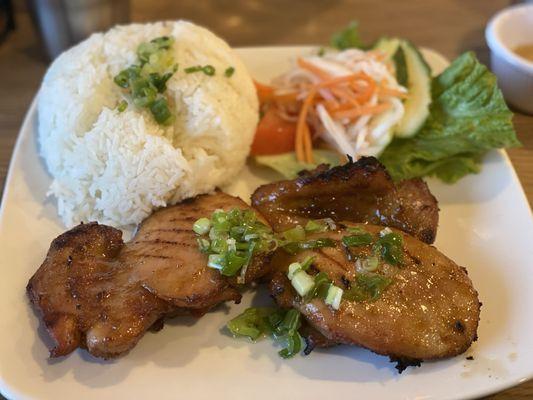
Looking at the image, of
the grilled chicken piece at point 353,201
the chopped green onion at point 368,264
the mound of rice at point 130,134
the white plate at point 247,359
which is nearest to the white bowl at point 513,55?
the white plate at point 247,359

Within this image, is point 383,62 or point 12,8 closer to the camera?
point 383,62

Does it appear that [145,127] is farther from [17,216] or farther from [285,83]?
[285,83]

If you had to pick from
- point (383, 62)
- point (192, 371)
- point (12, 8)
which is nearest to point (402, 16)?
point (383, 62)

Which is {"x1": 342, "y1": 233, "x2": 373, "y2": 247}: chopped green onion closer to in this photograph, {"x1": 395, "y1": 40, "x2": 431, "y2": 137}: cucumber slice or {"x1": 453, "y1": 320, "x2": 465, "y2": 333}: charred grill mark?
{"x1": 453, "y1": 320, "x2": 465, "y2": 333}: charred grill mark

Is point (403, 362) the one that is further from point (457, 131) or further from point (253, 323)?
point (457, 131)

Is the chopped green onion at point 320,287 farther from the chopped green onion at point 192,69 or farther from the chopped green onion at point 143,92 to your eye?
the chopped green onion at point 192,69

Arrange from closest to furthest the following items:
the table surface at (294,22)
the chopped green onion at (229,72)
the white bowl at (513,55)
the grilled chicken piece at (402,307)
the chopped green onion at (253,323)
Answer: the grilled chicken piece at (402,307), the chopped green onion at (253,323), the chopped green onion at (229,72), the white bowl at (513,55), the table surface at (294,22)
